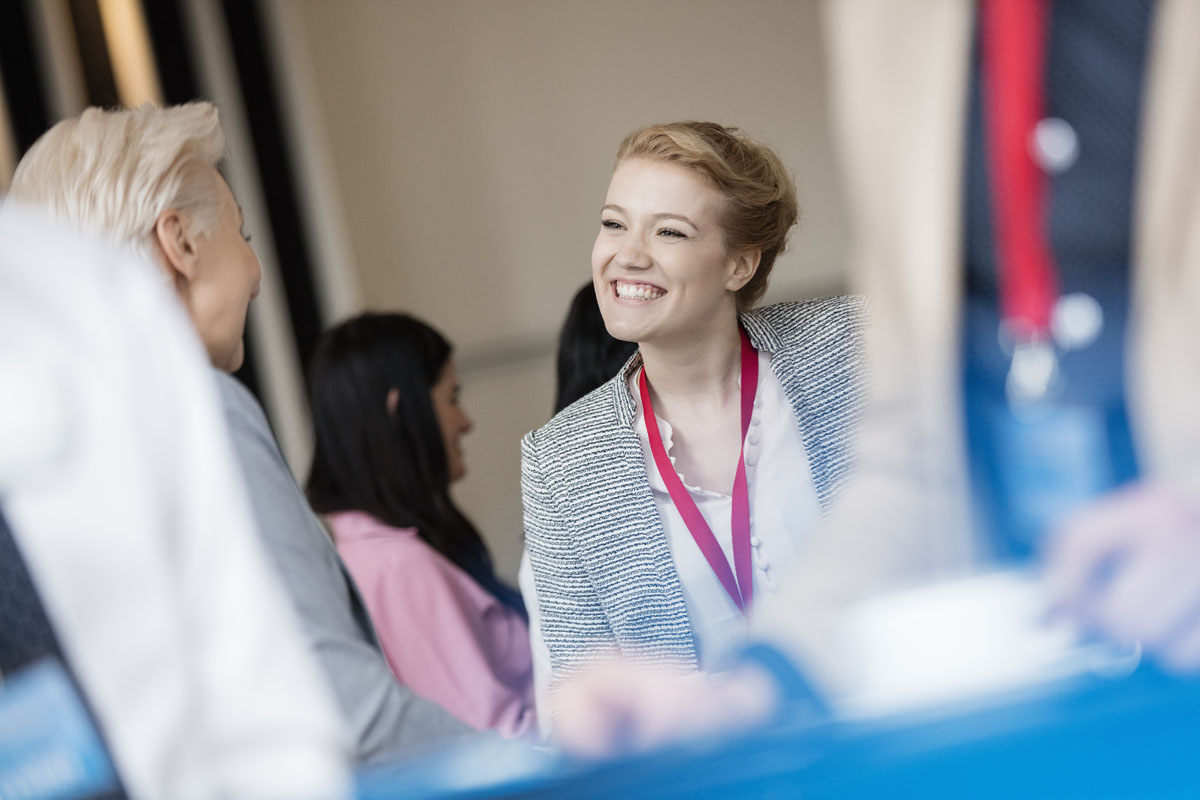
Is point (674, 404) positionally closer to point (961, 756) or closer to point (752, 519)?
point (752, 519)

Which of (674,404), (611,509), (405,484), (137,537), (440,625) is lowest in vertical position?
(440,625)

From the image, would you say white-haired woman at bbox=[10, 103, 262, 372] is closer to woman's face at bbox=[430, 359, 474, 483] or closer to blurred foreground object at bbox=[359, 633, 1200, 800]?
blurred foreground object at bbox=[359, 633, 1200, 800]

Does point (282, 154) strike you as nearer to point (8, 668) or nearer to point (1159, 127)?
point (8, 668)

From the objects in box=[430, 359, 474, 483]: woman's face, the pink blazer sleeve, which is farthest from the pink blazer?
box=[430, 359, 474, 483]: woman's face

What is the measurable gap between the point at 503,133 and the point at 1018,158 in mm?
2576

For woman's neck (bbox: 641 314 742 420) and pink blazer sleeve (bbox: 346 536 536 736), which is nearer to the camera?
woman's neck (bbox: 641 314 742 420)

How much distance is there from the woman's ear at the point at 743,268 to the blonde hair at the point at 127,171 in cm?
55

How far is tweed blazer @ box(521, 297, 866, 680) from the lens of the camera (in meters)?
1.22

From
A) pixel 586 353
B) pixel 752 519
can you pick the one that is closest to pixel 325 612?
pixel 752 519

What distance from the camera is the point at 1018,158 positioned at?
64cm

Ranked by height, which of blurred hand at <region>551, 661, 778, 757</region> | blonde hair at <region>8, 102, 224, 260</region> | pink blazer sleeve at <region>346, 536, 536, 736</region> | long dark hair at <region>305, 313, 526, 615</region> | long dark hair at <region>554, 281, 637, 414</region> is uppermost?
blonde hair at <region>8, 102, 224, 260</region>

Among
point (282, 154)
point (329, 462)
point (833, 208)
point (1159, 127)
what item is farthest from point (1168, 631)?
point (282, 154)

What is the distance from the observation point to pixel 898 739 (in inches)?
26.5

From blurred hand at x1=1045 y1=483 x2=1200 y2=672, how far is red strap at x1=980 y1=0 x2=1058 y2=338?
111 millimetres
